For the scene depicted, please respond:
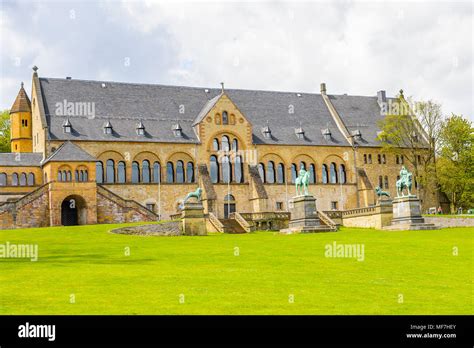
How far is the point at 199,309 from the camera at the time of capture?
53.8 ft

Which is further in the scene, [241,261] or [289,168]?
[289,168]

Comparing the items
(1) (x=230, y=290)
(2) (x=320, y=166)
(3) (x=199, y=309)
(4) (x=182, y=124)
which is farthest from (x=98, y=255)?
(2) (x=320, y=166)

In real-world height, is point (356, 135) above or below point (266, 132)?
below

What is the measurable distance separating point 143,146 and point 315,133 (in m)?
21.9

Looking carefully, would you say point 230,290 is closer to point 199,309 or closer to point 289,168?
point 199,309

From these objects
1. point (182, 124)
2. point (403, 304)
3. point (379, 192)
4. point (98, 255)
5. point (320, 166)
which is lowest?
point (403, 304)

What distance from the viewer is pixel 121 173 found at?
71062 mm

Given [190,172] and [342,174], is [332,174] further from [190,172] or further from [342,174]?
[190,172]

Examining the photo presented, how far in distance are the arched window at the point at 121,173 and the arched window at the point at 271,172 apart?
16665 millimetres

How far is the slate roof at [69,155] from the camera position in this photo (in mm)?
63469

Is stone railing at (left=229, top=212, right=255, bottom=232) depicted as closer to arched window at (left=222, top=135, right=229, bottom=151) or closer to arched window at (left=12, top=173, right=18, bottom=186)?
arched window at (left=222, top=135, right=229, bottom=151)

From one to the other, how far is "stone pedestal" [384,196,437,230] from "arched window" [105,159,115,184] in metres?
29.7

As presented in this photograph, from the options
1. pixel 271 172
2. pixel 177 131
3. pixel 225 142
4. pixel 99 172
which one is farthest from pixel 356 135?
pixel 99 172

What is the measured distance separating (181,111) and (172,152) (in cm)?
692
